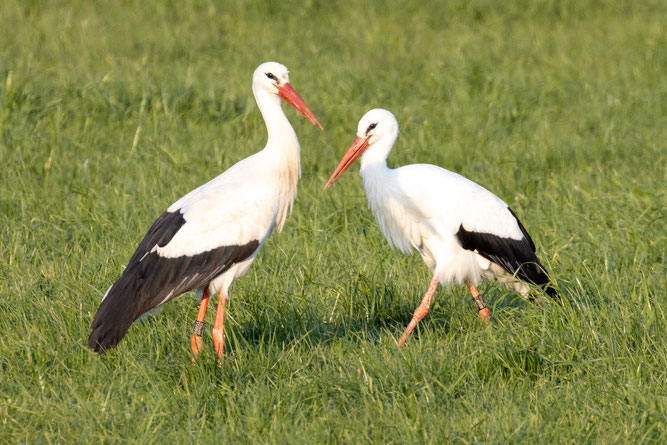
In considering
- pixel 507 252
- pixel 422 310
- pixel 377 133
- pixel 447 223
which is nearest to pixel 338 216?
pixel 377 133

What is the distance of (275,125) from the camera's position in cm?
440

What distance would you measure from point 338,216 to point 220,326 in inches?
70.0

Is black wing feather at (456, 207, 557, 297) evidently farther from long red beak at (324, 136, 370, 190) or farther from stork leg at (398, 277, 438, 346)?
long red beak at (324, 136, 370, 190)

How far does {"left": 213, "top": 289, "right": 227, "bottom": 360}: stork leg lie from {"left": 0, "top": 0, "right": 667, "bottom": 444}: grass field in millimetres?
63

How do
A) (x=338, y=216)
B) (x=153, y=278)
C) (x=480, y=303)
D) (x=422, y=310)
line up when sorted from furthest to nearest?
(x=338, y=216)
(x=480, y=303)
(x=422, y=310)
(x=153, y=278)

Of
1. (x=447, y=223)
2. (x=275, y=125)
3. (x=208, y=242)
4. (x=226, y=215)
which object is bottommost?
(x=447, y=223)

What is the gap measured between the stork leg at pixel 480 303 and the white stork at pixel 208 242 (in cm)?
104

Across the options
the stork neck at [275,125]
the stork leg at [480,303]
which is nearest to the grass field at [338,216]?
the stork leg at [480,303]

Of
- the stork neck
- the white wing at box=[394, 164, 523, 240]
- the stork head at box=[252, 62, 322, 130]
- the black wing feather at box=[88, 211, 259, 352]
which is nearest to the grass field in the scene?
the black wing feather at box=[88, 211, 259, 352]

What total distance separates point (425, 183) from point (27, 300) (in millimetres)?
1962

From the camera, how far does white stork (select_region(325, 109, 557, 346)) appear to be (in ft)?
14.9

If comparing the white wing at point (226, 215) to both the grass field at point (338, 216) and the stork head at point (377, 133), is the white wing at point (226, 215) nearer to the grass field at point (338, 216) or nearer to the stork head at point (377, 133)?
the grass field at point (338, 216)

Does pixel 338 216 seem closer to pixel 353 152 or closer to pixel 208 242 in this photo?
pixel 353 152

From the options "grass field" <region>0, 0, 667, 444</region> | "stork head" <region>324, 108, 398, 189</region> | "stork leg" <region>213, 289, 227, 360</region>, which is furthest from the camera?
"stork head" <region>324, 108, 398, 189</region>
